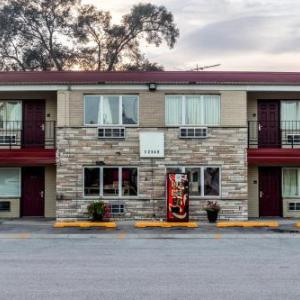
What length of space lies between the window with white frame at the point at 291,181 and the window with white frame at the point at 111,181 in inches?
270

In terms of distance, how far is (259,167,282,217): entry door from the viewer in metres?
23.8

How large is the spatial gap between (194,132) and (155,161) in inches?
80.7

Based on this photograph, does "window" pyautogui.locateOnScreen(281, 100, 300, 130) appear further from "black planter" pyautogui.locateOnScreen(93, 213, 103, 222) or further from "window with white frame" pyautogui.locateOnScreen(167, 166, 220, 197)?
"black planter" pyautogui.locateOnScreen(93, 213, 103, 222)

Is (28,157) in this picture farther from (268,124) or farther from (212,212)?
(268,124)

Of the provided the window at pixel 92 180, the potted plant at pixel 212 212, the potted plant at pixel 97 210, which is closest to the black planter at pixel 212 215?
the potted plant at pixel 212 212

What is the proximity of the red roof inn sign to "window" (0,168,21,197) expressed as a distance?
235 inches

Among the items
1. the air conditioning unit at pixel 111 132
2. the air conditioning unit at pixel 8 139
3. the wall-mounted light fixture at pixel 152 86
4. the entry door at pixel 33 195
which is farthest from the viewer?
the entry door at pixel 33 195

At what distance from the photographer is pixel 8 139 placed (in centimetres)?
2350

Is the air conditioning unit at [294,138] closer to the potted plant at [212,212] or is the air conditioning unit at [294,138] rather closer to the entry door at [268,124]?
the entry door at [268,124]

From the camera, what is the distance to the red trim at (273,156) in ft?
73.7
